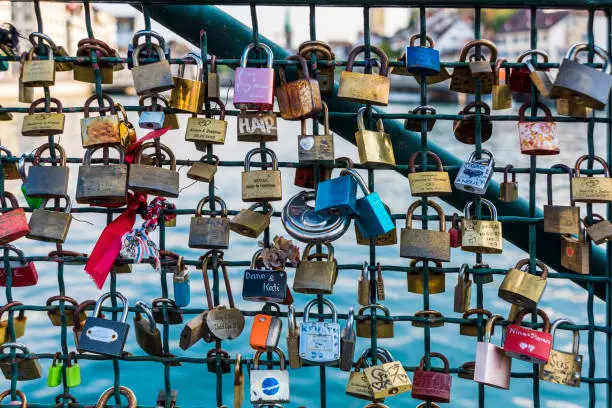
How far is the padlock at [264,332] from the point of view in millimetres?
1637

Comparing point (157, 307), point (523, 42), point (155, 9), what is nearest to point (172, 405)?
point (157, 307)

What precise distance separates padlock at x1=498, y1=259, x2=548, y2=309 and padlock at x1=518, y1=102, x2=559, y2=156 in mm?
275

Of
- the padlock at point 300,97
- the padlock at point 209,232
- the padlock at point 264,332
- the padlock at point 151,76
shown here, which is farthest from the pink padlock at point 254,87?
the padlock at point 264,332

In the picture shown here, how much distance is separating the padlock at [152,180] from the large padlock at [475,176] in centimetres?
65

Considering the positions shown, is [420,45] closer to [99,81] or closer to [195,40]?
[195,40]

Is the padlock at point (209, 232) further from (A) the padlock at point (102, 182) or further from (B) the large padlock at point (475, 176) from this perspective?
(B) the large padlock at point (475, 176)

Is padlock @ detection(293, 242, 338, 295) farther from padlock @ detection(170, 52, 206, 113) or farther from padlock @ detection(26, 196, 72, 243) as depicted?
padlock @ detection(26, 196, 72, 243)

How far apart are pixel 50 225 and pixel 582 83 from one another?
123 cm

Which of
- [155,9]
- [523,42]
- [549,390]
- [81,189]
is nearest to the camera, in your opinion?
[81,189]

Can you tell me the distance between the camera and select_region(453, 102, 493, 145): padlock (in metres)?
1.68

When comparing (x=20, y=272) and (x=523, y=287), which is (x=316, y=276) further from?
(x=20, y=272)

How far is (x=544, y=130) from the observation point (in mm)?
1627

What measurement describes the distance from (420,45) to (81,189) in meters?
0.83

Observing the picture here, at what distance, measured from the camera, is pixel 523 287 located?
161 cm
